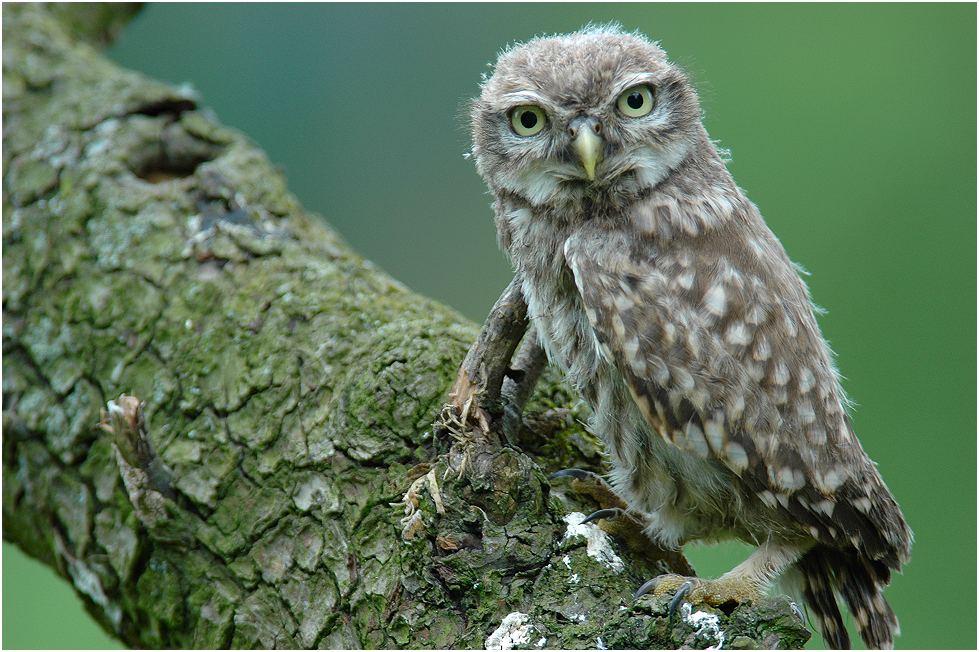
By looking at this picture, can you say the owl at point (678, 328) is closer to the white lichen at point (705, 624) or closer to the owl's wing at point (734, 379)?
the owl's wing at point (734, 379)

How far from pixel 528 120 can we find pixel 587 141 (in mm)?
201

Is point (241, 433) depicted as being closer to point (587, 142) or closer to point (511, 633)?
point (511, 633)

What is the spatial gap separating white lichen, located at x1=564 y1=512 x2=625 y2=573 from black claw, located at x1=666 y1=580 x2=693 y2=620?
0.13 metres

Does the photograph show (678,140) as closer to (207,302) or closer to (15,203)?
A: (207,302)

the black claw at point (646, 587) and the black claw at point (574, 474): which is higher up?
the black claw at point (574, 474)

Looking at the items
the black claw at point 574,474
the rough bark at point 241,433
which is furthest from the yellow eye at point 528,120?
the black claw at point 574,474

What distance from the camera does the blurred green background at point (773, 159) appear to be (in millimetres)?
3945

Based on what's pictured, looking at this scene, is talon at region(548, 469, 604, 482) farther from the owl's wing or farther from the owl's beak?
the owl's beak

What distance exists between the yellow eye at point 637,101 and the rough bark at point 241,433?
Answer: 27.3 inches

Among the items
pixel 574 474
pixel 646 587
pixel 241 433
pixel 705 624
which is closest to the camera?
pixel 705 624

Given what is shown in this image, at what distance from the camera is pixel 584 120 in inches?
77.9

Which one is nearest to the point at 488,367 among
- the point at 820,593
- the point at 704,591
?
the point at 704,591

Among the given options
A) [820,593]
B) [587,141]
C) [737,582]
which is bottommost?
[820,593]

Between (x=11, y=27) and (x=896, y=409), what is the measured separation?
158 inches
